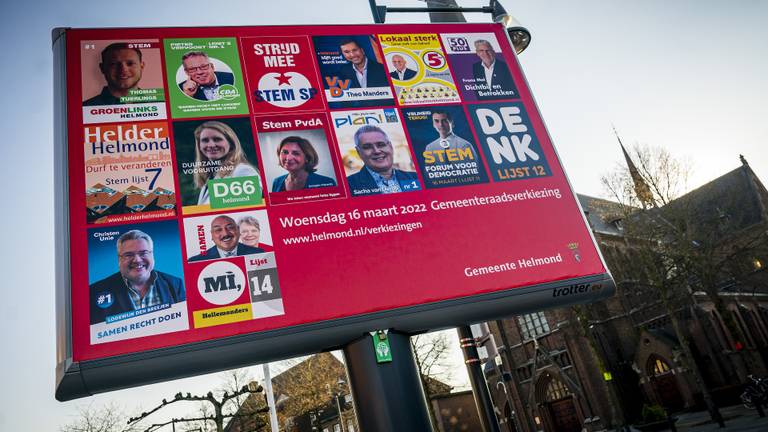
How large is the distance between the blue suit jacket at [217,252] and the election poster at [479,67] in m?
2.91

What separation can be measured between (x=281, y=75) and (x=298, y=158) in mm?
1018

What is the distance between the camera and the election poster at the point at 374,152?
4.87 meters

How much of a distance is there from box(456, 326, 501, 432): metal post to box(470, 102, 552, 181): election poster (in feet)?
6.51

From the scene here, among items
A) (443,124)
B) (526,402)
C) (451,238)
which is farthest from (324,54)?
(526,402)

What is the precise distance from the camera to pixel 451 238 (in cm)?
477

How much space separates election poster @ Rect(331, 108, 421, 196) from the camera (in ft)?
16.0

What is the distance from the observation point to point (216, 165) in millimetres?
4559

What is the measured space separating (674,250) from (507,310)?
2261 cm

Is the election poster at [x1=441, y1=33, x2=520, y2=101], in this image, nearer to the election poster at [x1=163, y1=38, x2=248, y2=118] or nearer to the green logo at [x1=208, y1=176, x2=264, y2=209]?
the election poster at [x1=163, y1=38, x2=248, y2=118]

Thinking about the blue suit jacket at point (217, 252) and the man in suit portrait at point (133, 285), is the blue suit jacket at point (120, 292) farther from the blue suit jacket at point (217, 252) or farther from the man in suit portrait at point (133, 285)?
the blue suit jacket at point (217, 252)

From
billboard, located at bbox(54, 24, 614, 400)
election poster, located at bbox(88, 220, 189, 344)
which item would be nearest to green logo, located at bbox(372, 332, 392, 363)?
billboard, located at bbox(54, 24, 614, 400)

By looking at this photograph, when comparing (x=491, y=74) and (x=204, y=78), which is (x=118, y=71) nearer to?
(x=204, y=78)

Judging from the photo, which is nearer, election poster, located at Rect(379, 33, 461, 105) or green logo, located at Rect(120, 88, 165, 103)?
green logo, located at Rect(120, 88, 165, 103)

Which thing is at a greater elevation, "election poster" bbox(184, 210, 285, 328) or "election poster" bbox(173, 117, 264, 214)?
"election poster" bbox(173, 117, 264, 214)
